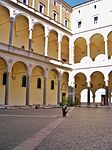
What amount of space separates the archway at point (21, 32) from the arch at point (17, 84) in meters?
2.99

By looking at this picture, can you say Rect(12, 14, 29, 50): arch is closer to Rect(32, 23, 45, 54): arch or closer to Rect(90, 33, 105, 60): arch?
Rect(32, 23, 45, 54): arch

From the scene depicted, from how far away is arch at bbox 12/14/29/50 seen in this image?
2617 centimetres

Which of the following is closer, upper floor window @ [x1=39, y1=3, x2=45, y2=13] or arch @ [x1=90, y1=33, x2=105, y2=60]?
upper floor window @ [x1=39, y1=3, x2=45, y2=13]

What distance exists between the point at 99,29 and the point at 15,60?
13.7 meters

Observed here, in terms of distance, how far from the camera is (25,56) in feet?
80.2

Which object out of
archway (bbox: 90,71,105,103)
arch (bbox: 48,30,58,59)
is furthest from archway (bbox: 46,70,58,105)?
archway (bbox: 90,71,105,103)

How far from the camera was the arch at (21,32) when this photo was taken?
2617cm

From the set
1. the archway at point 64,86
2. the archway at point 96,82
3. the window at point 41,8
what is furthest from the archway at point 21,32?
the archway at point 96,82

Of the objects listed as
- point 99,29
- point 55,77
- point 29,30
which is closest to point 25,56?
point 29,30

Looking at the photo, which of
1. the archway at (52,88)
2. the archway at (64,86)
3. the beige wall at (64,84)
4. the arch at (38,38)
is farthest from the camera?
the beige wall at (64,84)

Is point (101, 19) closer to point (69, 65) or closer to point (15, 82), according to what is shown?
point (69, 65)

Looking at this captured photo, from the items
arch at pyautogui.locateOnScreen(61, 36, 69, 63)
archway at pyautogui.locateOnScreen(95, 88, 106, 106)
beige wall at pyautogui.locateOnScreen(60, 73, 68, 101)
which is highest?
arch at pyautogui.locateOnScreen(61, 36, 69, 63)

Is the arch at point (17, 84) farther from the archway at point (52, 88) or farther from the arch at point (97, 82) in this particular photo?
the arch at point (97, 82)

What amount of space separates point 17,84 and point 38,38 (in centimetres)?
709
